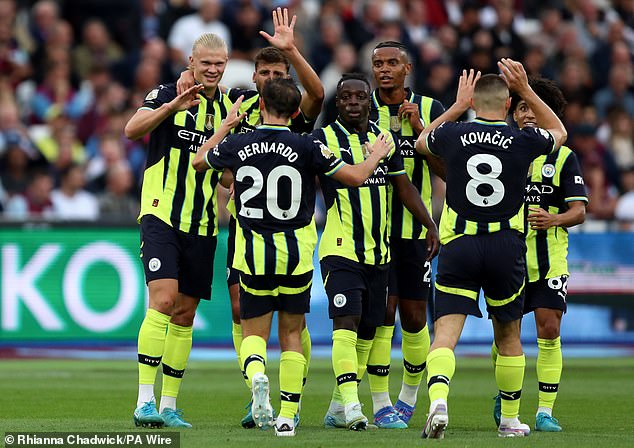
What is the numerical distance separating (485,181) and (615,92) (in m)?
12.7

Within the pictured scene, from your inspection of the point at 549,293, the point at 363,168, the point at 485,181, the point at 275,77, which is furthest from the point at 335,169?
the point at 549,293

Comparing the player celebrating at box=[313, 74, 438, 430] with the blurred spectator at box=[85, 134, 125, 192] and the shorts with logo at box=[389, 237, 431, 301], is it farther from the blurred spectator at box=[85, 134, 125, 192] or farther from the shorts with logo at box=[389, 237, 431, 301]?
the blurred spectator at box=[85, 134, 125, 192]

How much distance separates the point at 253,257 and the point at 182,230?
884 millimetres

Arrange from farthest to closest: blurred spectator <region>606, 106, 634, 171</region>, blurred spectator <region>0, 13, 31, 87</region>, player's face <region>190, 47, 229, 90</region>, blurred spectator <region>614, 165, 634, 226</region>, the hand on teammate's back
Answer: blurred spectator <region>606, 106, 634, 171</region>, blurred spectator <region>0, 13, 31, 87</region>, blurred spectator <region>614, 165, 634, 226</region>, player's face <region>190, 47, 229, 90</region>, the hand on teammate's back

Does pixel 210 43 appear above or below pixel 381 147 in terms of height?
above

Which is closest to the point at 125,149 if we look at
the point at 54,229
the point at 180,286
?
the point at 54,229

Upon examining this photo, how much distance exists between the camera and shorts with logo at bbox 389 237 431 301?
30.9 ft

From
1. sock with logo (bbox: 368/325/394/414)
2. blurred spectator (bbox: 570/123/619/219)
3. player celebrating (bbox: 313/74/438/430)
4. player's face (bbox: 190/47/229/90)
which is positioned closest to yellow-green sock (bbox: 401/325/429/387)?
sock with logo (bbox: 368/325/394/414)

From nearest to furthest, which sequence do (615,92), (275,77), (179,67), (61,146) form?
(275,77), (61,146), (179,67), (615,92)

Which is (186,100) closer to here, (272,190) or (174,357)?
(272,190)

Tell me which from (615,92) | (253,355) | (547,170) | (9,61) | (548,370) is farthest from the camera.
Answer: (615,92)

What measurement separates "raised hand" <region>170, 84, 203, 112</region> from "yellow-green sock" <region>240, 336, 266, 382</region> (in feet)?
5.30

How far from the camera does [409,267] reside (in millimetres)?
9461

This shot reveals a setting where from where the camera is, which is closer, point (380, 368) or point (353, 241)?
point (353, 241)
